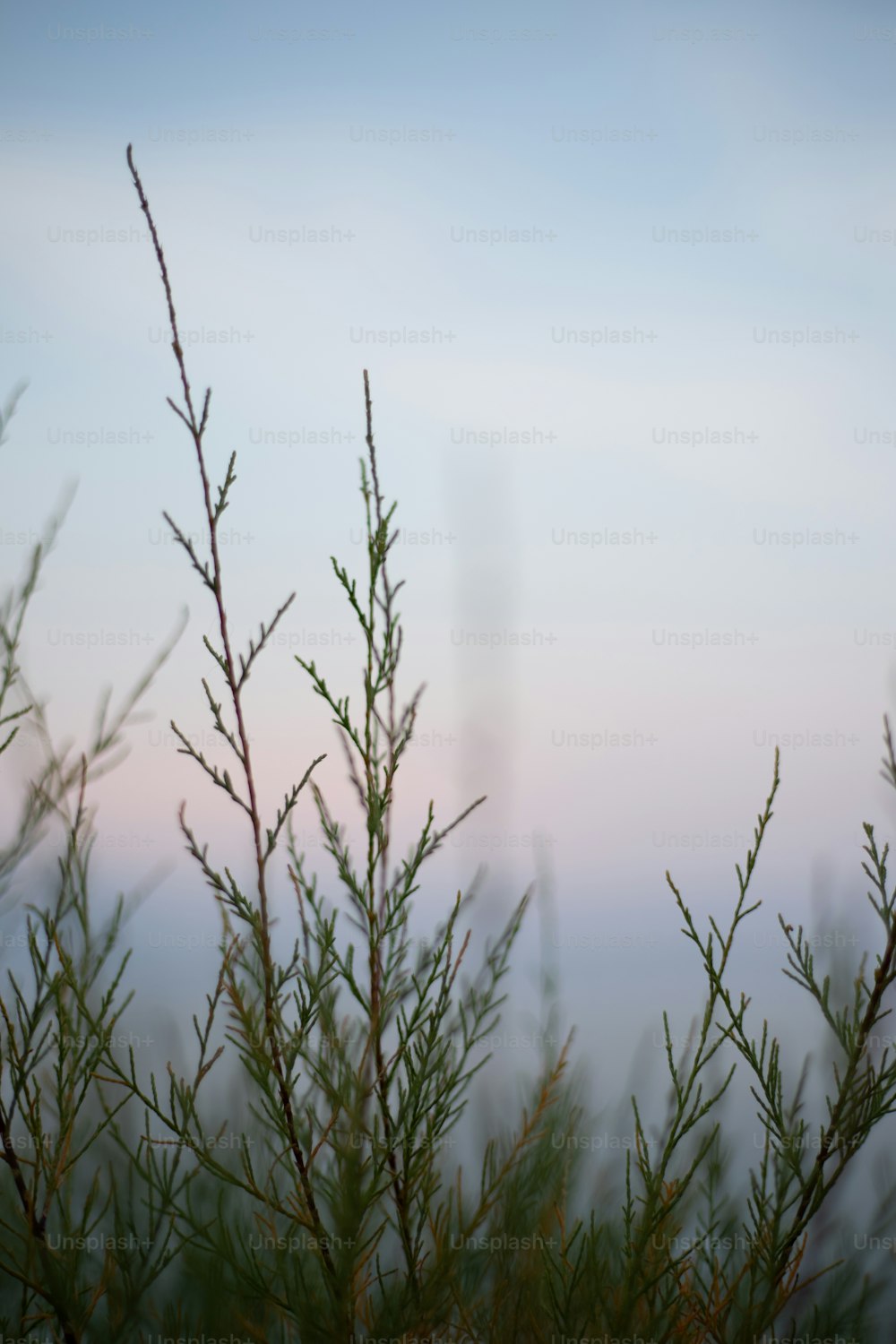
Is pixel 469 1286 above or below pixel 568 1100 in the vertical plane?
below

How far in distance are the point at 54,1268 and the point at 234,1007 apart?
815 millimetres

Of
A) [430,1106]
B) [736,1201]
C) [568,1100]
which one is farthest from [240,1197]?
[736,1201]

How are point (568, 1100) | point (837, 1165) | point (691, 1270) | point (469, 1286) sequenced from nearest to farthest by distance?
point (837, 1165) → point (691, 1270) → point (469, 1286) → point (568, 1100)

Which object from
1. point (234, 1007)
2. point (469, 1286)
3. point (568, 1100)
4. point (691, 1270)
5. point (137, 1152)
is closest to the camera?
point (234, 1007)

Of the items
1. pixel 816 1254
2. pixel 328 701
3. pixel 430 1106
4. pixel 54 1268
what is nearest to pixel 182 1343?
pixel 54 1268

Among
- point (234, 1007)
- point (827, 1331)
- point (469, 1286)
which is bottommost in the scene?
point (827, 1331)

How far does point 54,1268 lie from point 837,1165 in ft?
5.94

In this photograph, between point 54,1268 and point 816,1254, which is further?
point 816,1254

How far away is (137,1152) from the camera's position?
8.86 feet

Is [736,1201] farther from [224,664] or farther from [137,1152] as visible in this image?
[224,664]

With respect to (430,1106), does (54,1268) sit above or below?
below

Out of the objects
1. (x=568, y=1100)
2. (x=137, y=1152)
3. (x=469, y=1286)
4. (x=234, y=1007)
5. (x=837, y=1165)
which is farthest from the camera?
(x=568, y=1100)

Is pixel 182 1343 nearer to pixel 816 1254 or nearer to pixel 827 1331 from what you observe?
pixel 816 1254

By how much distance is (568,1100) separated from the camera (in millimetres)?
3645
